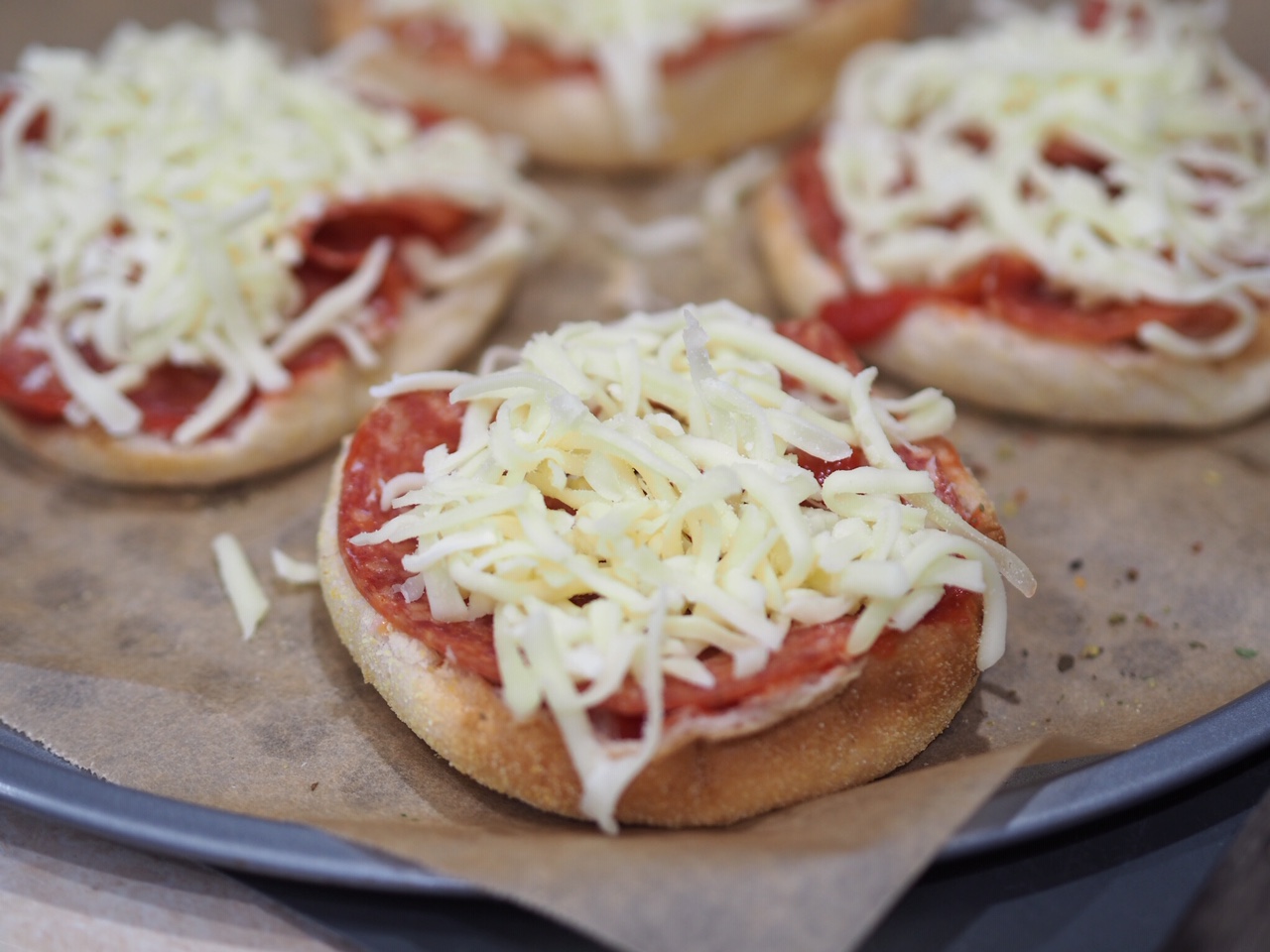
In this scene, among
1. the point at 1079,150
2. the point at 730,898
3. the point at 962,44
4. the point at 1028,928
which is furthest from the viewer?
the point at 962,44

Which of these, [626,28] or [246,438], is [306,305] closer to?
[246,438]

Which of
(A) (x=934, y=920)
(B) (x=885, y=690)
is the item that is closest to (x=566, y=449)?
(B) (x=885, y=690)

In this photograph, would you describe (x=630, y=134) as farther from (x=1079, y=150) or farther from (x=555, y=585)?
(x=555, y=585)

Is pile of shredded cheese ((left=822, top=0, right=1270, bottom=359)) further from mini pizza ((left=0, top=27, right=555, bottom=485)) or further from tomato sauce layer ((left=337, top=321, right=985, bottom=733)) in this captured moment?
mini pizza ((left=0, top=27, right=555, bottom=485))

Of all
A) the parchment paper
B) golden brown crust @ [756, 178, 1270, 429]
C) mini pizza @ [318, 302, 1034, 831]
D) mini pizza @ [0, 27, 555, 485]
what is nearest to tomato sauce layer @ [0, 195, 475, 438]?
mini pizza @ [0, 27, 555, 485]

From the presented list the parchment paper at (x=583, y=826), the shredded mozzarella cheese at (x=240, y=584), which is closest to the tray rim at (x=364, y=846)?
the parchment paper at (x=583, y=826)

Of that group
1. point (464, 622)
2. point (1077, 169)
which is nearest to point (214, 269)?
point (464, 622)
